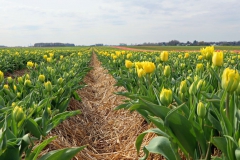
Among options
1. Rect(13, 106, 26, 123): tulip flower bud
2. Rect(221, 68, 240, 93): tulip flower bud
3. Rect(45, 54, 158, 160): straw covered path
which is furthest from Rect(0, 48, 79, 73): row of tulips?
Rect(221, 68, 240, 93): tulip flower bud

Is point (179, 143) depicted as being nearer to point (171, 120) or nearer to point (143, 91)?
point (171, 120)

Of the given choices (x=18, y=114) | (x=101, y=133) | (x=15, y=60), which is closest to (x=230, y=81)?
(x=18, y=114)

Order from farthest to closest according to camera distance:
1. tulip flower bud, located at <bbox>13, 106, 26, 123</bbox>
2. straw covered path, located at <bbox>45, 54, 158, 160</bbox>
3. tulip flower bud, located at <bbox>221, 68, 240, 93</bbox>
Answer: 1. straw covered path, located at <bbox>45, 54, 158, 160</bbox>
2. tulip flower bud, located at <bbox>13, 106, 26, 123</bbox>
3. tulip flower bud, located at <bbox>221, 68, 240, 93</bbox>

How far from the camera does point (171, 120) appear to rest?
1580 mm

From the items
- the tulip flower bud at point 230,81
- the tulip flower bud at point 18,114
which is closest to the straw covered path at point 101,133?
the tulip flower bud at point 18,114

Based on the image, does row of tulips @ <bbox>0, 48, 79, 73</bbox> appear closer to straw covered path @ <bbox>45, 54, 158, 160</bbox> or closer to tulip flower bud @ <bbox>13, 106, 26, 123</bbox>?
straw covered path @ <bbox>45, 54, 158, 160</bbox>

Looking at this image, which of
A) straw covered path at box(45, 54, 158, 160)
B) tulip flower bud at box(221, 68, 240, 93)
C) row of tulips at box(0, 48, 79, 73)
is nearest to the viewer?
tulip flower bud at box(221, 68, 240, 93)

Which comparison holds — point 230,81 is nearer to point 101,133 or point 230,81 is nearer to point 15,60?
point 101,133

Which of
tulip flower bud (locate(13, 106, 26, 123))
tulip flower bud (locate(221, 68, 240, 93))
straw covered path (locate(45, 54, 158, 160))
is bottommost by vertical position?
straw covered path (locate(45, 54, 158, 160))

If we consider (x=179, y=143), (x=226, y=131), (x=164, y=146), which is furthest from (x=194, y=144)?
(x=226, y=131)

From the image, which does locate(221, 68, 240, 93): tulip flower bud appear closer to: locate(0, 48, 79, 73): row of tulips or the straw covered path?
the straw covered path

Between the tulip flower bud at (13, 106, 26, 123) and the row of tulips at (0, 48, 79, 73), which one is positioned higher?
the tulip flower bud at (13, 106, 26, 123)

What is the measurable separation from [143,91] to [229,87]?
138 centimetres

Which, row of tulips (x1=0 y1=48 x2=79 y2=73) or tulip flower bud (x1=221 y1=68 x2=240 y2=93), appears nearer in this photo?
tulip flower bud (x1=221 y1=68 x2=240 y2=93)
